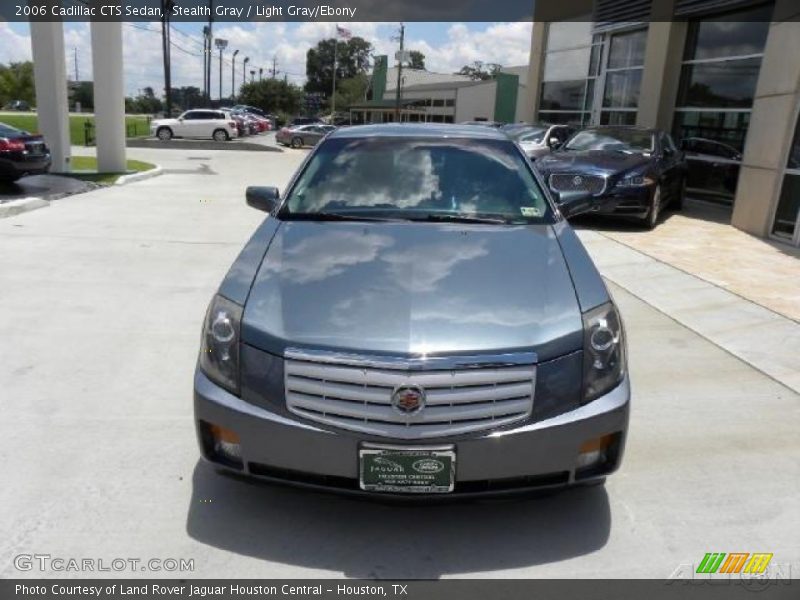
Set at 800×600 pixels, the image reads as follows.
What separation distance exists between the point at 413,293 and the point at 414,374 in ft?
1.55

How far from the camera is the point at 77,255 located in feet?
24.4

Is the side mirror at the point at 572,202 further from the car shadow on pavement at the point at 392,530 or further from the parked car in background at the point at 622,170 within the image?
the parked car in background at the point at 622,170

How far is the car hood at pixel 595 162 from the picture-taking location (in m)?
10.1

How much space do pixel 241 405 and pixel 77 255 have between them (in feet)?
18.9

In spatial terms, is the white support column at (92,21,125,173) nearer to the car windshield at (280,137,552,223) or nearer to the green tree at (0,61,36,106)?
the car windshield at (280,137,552,223)

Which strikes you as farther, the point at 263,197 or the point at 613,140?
the point at 613,140

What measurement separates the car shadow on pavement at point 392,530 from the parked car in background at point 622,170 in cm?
679

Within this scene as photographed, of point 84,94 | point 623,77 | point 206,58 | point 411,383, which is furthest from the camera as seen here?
point 84,94

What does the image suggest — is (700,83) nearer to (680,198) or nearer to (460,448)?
(680,198)

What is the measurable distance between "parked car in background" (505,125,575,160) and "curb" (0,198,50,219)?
29.8 feet

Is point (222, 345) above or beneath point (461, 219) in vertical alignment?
beneath

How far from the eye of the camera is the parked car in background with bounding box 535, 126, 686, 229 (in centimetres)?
991

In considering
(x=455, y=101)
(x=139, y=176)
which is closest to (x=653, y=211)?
(x=139, y=176)

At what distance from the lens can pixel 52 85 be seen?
48.5ft
